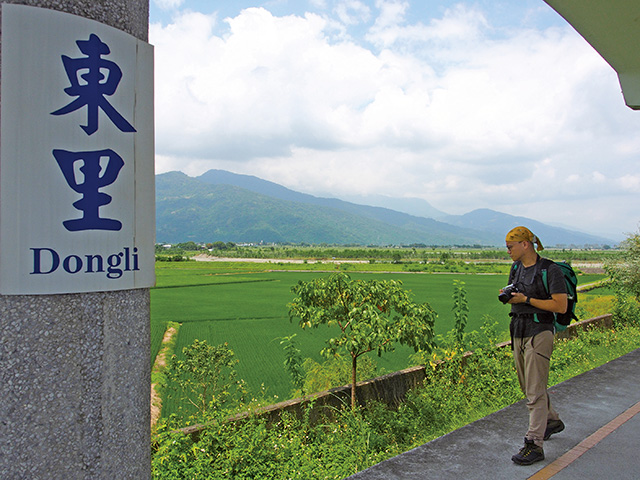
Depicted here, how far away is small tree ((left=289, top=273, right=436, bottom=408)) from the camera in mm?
5027

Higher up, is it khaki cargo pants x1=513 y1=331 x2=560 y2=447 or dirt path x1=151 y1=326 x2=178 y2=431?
khaki cargo pants x1=513 y1=331 x2=560 y2=447

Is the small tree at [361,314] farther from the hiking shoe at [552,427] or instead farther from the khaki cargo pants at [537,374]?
the khaki cargo pants at [537,374]

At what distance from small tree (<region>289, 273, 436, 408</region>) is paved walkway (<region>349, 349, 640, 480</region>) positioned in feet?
4.30

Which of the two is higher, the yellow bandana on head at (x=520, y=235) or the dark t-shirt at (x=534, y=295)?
the yellow bandana on head at (x=520, y=235)

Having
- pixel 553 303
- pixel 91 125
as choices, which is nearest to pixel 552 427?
pixel 553 303

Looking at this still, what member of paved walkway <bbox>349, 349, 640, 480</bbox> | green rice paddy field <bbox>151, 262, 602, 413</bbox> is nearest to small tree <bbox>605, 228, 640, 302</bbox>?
green rice paddy field <bbox>151, 262, 602, 413</bbox>

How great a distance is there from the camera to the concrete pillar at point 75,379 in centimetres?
153

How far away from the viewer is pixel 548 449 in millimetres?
3170

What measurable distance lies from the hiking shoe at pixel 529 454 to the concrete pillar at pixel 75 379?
222 cm

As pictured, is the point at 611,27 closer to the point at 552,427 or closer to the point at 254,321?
the point at 552,427

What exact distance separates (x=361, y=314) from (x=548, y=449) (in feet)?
7.55

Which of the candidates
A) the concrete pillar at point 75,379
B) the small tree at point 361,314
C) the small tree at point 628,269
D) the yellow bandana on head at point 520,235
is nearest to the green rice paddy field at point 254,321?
the small tree at point 361,314

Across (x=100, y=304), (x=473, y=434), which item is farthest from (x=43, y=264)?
(x=473, y=434)

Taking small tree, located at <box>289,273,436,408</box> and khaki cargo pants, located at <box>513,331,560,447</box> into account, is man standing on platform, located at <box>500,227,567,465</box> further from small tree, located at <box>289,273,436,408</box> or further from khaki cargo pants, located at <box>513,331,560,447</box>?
small tree, located at <box>289,273,436,408</box>
